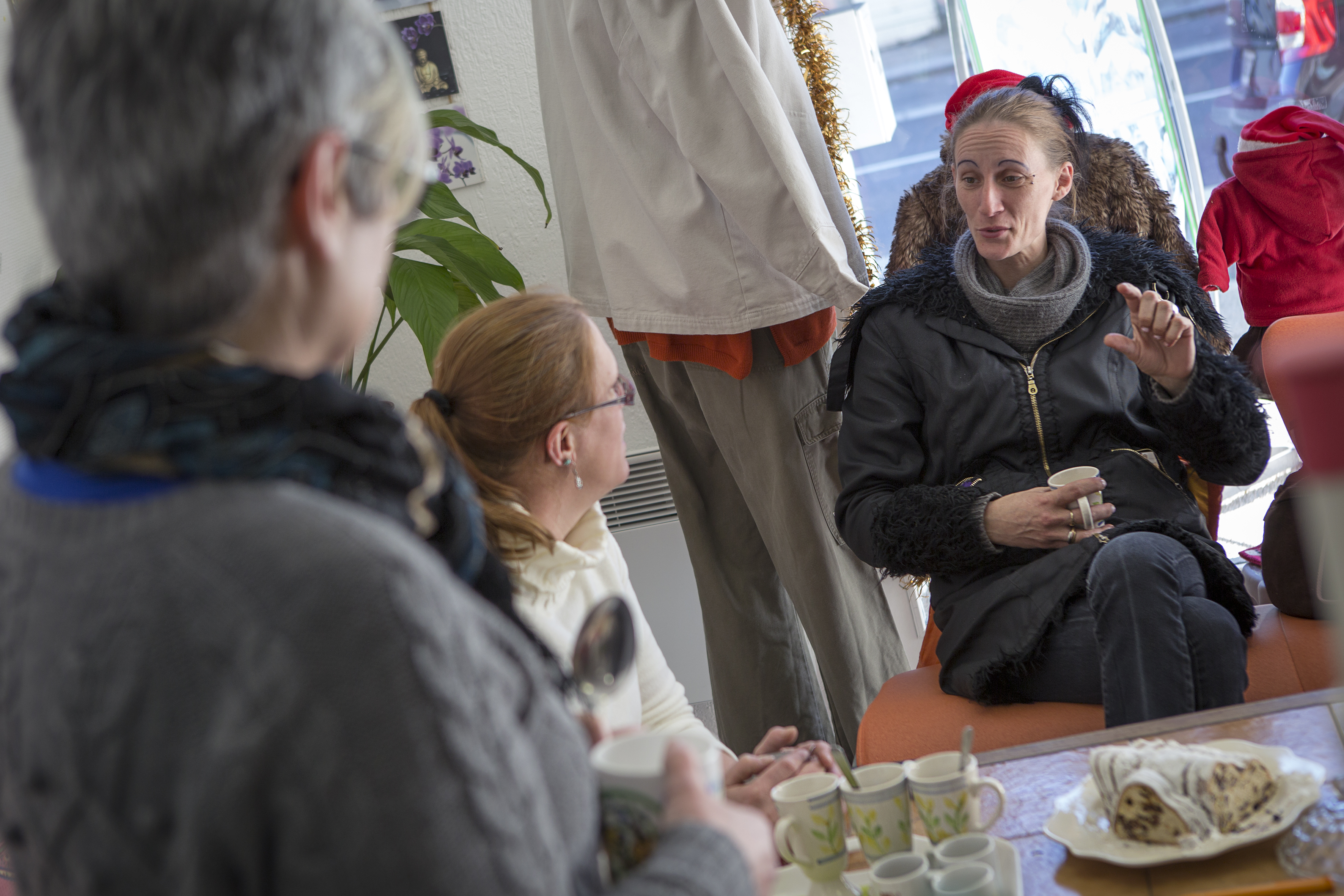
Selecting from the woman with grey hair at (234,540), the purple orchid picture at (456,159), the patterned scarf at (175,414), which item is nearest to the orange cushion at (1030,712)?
the woman with grey hair at (234,540)

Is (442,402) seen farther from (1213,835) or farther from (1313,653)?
(1313,653)

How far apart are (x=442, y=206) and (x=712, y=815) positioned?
1922mm

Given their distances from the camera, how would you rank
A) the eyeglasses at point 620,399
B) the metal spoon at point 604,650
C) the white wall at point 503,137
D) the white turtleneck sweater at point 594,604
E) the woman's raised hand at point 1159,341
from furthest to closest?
the white wall at point 503,137 → the woman's raised hand at point 1159,341 → the eyeglasses at point 620,399 → the white turtleneck sweater at point 594,604 → the metal spoon at point 604,650

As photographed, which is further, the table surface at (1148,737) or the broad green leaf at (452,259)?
the broad green leaf at (452,259)

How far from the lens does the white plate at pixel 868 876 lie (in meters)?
0.90

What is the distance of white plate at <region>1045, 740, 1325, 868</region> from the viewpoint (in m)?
0.90

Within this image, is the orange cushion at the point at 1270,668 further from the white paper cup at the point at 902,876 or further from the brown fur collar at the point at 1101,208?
the white paper cup at the point at 902,876

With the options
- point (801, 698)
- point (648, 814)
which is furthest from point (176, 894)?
point (801, 698)

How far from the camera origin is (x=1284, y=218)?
107 inches

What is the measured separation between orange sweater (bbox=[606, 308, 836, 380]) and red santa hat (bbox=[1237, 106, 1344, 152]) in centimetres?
129

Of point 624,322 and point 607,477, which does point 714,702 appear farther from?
point 607,477

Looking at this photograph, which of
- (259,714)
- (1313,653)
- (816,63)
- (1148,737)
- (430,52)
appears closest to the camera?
(259,714)

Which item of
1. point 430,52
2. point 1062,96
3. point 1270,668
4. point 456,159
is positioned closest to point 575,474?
point 1270,668

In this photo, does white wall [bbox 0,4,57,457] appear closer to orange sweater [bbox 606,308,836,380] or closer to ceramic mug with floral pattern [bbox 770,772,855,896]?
orange sweater [bbox 606,308,836,380]
